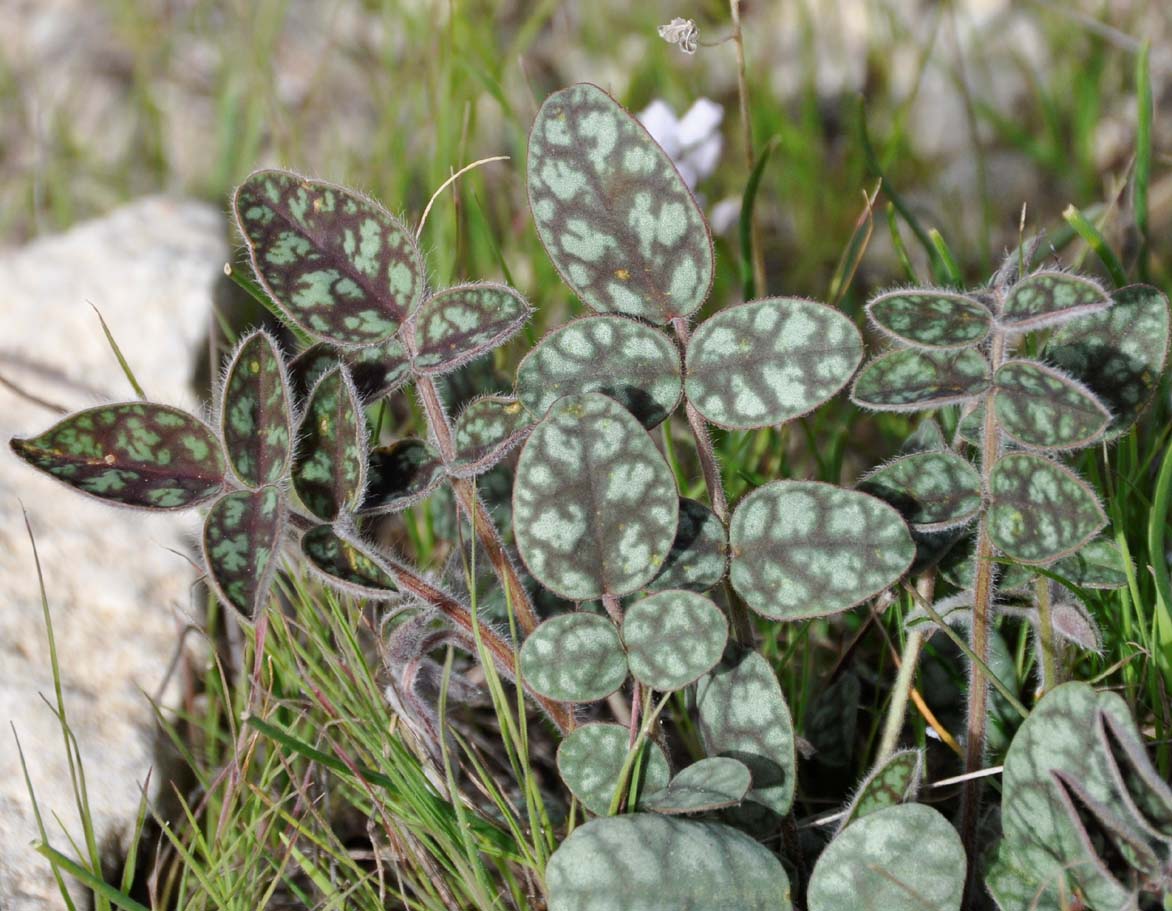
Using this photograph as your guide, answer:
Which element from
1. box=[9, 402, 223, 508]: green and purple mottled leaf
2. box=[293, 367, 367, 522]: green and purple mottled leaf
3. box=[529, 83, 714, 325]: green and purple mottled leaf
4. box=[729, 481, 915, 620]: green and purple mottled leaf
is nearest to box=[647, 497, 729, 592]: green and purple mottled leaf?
box=[729, 481, 915, 620]: green and purple mottled leaf

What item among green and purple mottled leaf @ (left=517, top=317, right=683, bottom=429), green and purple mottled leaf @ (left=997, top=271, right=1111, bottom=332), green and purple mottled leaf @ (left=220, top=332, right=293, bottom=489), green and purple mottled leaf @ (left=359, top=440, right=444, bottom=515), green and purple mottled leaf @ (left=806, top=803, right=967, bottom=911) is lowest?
Answer: green and purple mottled leaf @ (left=806, top=803, right=967, bottom=911)

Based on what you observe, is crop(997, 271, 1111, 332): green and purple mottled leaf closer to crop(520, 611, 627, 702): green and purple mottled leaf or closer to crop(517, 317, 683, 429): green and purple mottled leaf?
crop(517, 317, 683, 429): green and purple mottled leaf

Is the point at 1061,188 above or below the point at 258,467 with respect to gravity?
below

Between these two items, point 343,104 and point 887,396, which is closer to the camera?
point 887,396

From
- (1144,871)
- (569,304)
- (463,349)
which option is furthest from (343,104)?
(1144,871)

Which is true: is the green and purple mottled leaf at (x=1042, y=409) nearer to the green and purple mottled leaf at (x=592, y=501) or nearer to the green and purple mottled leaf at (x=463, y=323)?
the green and purple mottled leaf at (x=592, y=501)

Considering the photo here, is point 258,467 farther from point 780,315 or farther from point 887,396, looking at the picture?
point 887,396
